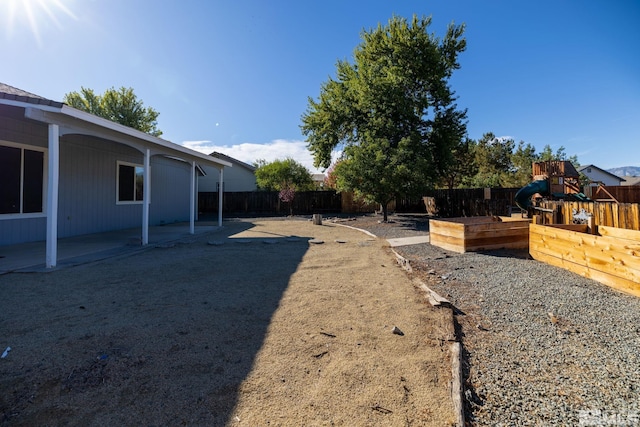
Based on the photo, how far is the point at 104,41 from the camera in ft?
29.5

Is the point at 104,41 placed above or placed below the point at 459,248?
above

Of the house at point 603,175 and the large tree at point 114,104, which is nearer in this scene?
the large tree at point 114,104

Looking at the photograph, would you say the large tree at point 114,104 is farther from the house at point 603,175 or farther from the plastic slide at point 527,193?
the house at point 603,175

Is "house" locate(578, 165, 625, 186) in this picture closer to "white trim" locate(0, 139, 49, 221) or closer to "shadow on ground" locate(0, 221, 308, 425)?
"shadow on ground" locate(0, 221, 308, 425)

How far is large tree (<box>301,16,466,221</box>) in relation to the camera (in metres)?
12.4

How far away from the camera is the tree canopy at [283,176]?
23.7 m

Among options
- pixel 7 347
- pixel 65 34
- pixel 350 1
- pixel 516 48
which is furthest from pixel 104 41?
pixel 516 48

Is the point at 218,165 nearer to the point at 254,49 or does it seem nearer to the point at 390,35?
the point at 254,49

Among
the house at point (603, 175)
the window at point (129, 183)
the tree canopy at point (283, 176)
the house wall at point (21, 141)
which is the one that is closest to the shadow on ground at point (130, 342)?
the house wall at point (21, 141)

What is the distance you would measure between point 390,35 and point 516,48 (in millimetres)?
5779

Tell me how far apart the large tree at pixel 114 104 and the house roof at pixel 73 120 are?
2718 centimetres

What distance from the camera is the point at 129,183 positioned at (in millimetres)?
10750

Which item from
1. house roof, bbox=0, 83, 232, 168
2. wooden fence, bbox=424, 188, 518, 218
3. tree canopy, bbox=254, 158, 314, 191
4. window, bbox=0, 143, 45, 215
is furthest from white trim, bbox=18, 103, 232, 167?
tree canopy, bbox=254, 158, 314, 191

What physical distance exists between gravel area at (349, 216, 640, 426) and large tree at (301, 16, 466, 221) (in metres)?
8.00
